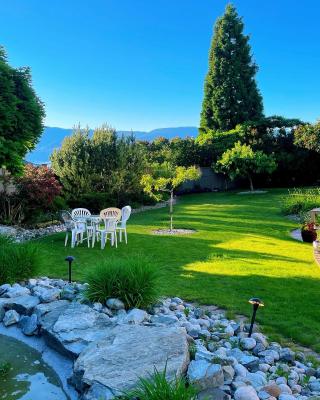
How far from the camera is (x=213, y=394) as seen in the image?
8.65 feet

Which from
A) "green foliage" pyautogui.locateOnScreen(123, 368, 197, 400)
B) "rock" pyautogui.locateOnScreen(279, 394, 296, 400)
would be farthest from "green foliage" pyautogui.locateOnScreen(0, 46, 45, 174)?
"rock" pyautogui.locateOnScreen(279, 394, 296, 400)

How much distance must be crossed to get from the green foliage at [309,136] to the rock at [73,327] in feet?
76.6

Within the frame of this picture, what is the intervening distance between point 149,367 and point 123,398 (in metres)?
0.39

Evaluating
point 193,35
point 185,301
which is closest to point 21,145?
point 185,301

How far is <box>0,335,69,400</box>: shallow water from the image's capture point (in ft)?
9.92

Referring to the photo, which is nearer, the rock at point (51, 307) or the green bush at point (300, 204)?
the rock at point (51, 307)

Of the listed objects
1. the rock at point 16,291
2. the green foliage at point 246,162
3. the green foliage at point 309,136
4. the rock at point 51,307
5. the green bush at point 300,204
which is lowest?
the rock at point 51,307

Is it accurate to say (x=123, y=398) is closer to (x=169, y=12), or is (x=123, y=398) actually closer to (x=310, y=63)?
(x=169, y=12)

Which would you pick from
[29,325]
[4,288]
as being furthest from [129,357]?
[4,288]

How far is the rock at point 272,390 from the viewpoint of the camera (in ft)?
9.16

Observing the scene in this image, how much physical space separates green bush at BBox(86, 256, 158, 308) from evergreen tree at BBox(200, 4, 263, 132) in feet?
106

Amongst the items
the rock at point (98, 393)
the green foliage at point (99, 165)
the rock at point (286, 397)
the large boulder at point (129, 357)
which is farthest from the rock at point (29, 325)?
the green foliage at point (99, 165)

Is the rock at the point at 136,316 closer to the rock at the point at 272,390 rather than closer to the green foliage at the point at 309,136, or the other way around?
the rock at the point at 272,390

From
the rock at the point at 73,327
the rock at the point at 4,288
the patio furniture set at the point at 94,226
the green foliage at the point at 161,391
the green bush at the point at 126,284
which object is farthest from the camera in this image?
the patio furniture set at the point at 94,226
